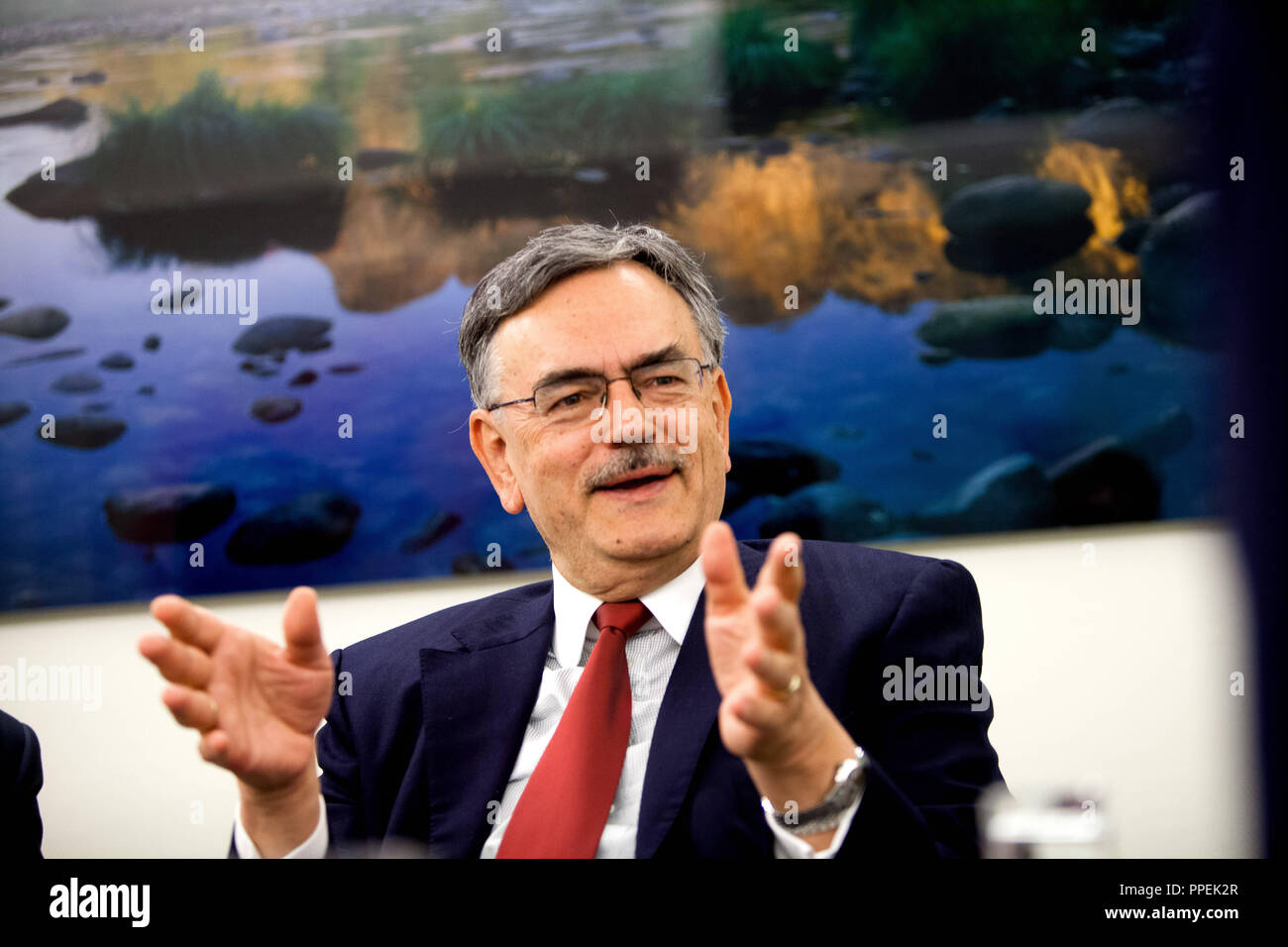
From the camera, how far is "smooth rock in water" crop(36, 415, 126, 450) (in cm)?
214

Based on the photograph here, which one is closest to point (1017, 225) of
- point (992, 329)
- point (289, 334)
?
point (992, 329)

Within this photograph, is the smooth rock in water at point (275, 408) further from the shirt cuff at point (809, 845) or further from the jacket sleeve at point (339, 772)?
the shirt cuff at point (809, 845)

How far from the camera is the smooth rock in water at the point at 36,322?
2.16 m

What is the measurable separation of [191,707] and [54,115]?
165cm

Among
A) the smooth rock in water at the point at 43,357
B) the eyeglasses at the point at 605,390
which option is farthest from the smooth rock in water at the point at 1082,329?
the smooth rock in water at the point at 43,357

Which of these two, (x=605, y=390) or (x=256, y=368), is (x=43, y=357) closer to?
(x=256, y=368)

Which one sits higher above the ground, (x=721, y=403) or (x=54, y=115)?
(x=54, y=115)

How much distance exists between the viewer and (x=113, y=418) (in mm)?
2137

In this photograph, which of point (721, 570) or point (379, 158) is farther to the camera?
point (379, 158)

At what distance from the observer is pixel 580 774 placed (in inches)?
56.0

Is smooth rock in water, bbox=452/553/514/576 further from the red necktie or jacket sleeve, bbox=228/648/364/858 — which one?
the red necktie

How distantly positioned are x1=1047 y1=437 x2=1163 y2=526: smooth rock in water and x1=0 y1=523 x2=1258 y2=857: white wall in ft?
0.12
